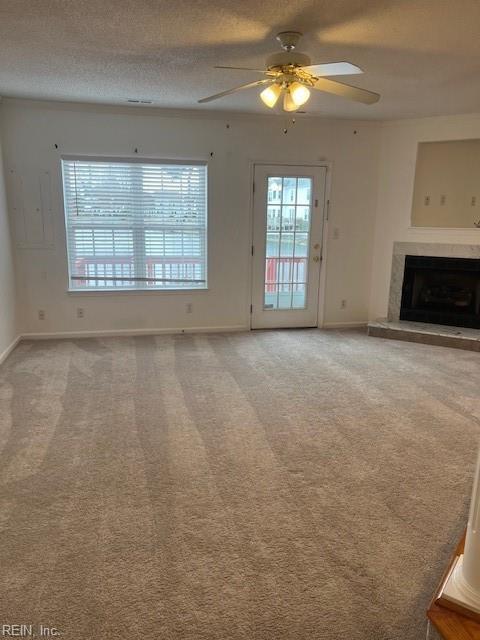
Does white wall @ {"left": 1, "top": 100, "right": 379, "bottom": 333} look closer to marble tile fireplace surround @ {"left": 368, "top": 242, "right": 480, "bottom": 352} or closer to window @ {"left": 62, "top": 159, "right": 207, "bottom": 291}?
window @ {"left": 62, "top": 159, "right": 207, "bottom": 291}

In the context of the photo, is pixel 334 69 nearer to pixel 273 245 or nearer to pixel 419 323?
pixel 273 245

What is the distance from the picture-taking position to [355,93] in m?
2.80

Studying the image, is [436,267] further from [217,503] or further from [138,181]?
[217,503]

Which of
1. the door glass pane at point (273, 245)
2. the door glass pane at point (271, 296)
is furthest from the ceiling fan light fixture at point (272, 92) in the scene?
the door glass pane at point (271, 296)

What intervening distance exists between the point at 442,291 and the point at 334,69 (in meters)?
3.81

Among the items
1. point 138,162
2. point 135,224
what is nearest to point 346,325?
point 135,224

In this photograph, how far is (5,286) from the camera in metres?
4.62

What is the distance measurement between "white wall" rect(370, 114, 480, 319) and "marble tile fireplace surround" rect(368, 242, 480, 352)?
3.3 inches

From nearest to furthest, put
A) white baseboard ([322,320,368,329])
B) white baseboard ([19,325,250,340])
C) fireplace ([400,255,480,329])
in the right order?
white baseboard ([19,325,250,340]), fireplace ([400,255,480,329]), white baseboard ([322,320,368,329])

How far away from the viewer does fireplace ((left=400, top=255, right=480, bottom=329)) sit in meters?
5.32

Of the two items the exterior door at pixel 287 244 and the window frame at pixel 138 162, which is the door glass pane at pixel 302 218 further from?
the window frame at pixel 138 162

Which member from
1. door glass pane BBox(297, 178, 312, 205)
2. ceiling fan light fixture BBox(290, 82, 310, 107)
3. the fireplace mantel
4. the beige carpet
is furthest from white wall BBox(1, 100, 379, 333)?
ceiling fan light fixture BBox(290, 82, 310, 107)

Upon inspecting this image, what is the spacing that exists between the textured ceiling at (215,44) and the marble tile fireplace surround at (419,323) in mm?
1671

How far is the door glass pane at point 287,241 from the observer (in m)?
5.51
